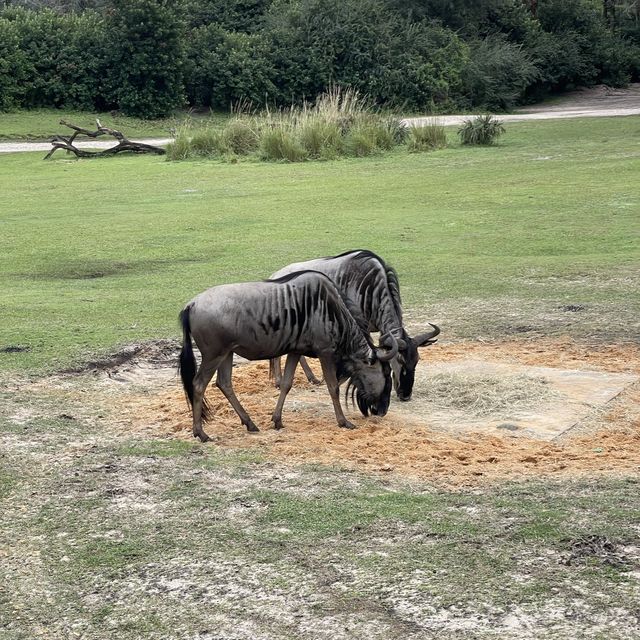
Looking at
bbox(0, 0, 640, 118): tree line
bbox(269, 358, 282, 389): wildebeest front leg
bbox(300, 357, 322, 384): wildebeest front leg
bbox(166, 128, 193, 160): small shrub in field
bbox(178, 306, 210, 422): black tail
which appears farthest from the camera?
bbox(0, 0, 640, 118): tree line

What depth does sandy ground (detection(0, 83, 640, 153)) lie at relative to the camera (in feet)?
126

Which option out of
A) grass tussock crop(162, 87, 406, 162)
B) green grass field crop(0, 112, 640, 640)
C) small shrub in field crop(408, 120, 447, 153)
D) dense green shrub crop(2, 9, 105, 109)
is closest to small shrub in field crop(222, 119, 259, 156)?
grass tussock crop(162, 87, 406, 162)

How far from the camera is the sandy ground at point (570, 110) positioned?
126 feet

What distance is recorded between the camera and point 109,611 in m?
5.95

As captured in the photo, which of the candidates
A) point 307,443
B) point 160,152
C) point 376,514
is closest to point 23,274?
point 307,443

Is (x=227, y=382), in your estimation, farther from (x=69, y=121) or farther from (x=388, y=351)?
(x=69, y=121)

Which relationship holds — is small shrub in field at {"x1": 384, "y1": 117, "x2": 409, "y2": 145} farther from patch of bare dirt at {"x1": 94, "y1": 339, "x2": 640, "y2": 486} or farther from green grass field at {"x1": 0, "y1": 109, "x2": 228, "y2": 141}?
patch of bare dirt at {"x1": 94, "y1": 339, "x2": 640, "y2": 486}

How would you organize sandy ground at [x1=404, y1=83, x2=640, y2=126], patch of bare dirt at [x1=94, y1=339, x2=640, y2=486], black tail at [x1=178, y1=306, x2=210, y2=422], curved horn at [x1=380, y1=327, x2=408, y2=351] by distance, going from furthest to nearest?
1. sandy ground at [x1=404, y1=83, x2=640, y2=126]
2. curved horn at [x1=380, y1=327, x2=408, y2=351]
3. black tail at [x1=178, y1=306, x2=210, y2=422]
4. patch of bare dirt at [x1=94, y1=339, x2=640, y2=486]

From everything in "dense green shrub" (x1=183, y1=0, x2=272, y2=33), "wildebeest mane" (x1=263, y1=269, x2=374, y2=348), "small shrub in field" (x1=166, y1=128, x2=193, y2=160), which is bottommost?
"small shrub in field" (x1=166, y1=128, x2=193, y2=160)

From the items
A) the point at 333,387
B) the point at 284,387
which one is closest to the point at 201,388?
the point at 284,387

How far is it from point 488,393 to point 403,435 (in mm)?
1328

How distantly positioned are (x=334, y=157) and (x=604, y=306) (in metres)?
18.5

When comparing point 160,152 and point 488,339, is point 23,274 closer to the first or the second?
point 488,339

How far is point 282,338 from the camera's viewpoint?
902 centimetres
